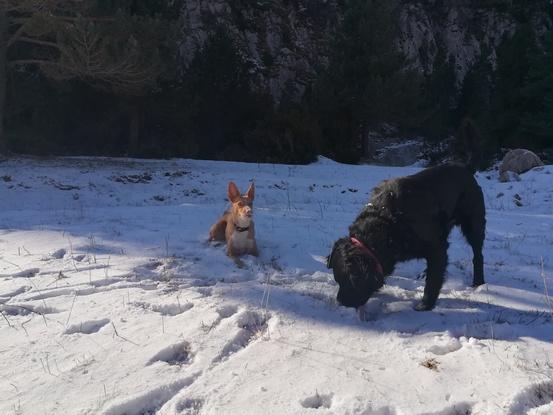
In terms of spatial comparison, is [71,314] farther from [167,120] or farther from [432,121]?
[432,121]

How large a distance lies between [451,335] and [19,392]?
8.64 feet

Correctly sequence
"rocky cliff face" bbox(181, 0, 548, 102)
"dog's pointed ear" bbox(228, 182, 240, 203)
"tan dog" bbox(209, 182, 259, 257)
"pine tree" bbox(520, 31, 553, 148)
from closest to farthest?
1. "tan dog" bbox(209, 182, 259, 257)
2. "dog's pointed ear" bbox(228, 182, 240, 203)
3. "pine tree" bbox(520, 31, 553, 148)
4. "rocky cliff face" bbox(181, 0, 548, 102)

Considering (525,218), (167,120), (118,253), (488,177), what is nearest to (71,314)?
(118,253)

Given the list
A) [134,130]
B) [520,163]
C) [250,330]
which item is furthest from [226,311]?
[134,130]

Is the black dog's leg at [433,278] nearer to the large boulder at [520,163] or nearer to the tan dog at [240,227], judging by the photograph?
the tan dog at [240,227]

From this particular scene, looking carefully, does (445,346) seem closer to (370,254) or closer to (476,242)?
(370,254)

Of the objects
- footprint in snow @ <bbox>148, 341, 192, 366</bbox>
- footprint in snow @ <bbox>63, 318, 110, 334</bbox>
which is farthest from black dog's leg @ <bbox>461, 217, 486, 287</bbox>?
footprint in snow @ <bbox>63, 318, 110, 334</bbox>

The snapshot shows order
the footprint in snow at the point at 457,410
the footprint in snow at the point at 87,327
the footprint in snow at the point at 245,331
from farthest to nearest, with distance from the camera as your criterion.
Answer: the footprint in snow at the point at 87,327 → the footprint in snow at the point at 245,331 → the footprint in snow at the point at 457,410

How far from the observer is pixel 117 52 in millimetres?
14430

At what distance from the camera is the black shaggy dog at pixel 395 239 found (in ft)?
11.6

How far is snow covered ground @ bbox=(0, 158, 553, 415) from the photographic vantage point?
2.53 metres

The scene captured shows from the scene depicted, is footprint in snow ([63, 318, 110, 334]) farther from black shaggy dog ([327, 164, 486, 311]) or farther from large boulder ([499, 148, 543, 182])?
large boulder ([499, 148, 543, 182])

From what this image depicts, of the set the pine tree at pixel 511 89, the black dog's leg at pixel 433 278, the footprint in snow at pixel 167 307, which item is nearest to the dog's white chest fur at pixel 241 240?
the footprint in snow at pixel 167 307

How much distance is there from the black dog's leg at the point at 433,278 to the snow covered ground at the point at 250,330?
0.09 metres
